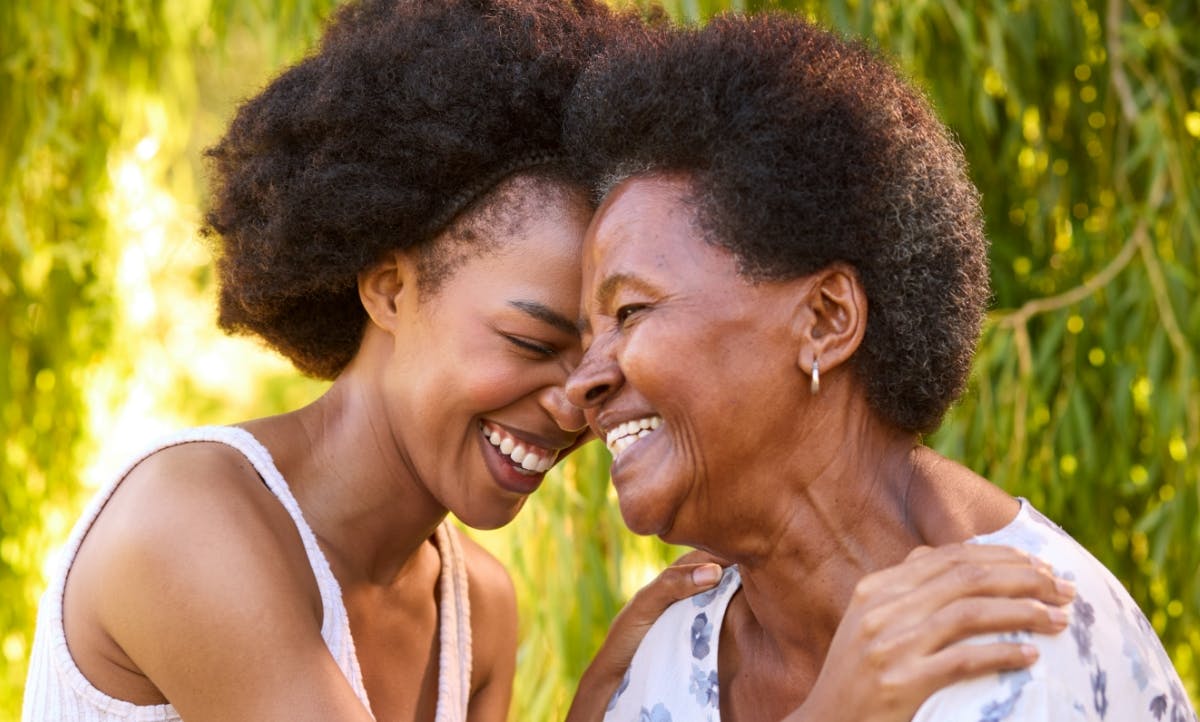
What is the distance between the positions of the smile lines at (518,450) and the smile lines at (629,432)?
371 millimetres

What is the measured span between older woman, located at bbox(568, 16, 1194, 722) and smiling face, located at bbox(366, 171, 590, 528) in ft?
0.81

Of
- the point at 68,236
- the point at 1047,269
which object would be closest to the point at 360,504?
the point at 1047,269

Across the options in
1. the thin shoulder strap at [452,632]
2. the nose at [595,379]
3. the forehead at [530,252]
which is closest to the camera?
the nose at [595,379]

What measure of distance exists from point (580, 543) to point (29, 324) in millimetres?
2087

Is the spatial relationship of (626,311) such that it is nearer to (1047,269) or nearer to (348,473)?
(348,473)

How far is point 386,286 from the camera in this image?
2.62 meters

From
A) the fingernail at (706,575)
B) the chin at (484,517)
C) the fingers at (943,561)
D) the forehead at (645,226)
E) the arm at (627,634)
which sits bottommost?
the arm at (627,634)

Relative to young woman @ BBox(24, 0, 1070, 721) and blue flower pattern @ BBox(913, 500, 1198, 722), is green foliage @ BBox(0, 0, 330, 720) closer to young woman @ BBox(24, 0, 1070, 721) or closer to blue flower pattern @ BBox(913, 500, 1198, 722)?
young woman @ BBox(24, 0, 1070, 721)

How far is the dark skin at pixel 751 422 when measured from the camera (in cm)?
202

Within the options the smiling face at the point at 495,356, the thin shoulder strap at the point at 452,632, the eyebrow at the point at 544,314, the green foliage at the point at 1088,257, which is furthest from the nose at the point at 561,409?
the green foliage at the point at 1088,257

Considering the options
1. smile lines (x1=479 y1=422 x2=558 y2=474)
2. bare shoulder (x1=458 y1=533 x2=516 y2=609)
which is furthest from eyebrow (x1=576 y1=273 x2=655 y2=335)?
bare shoulder (x1=458 y1=533 x2=516 y2=609)

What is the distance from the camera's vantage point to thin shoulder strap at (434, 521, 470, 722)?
2.87 m

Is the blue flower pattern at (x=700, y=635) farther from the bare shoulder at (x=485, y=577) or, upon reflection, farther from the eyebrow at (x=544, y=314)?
the bare shoulder at (x=485, y=577)

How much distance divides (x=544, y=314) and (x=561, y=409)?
6.3 inches
